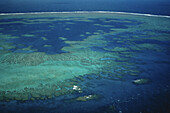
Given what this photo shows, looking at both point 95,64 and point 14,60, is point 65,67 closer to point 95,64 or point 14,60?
point 95,64

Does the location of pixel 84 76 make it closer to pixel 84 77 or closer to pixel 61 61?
pixel 84 77

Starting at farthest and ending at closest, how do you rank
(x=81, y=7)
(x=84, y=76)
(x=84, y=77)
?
(x=81, y=7) < (x=84, y=76) < (x=84, y=77)

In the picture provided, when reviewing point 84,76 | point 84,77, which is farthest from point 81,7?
point 84,77

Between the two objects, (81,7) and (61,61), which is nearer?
(61,61)

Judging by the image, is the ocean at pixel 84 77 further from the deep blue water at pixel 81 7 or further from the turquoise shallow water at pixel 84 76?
the deep blue water at pixel 81 7

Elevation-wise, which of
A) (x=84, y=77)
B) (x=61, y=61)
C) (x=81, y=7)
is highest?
(x=81, y=7)

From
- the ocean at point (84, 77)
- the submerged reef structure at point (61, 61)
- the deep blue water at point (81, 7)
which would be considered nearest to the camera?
the ocean at point (84, 77)

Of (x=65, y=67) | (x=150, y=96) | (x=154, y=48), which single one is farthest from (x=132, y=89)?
(x=154, y=48)

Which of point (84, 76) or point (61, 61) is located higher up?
point (61, 61)

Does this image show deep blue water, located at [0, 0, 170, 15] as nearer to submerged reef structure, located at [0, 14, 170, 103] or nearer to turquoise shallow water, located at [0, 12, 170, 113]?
submerged reef structure, located at [0, 14, 170, 103]

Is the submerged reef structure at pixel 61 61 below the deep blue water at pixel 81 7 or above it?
below

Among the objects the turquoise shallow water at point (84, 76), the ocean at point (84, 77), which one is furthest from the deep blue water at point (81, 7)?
the ocean at point (84, 77)

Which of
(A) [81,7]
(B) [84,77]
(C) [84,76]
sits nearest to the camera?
(B) [84,77]
